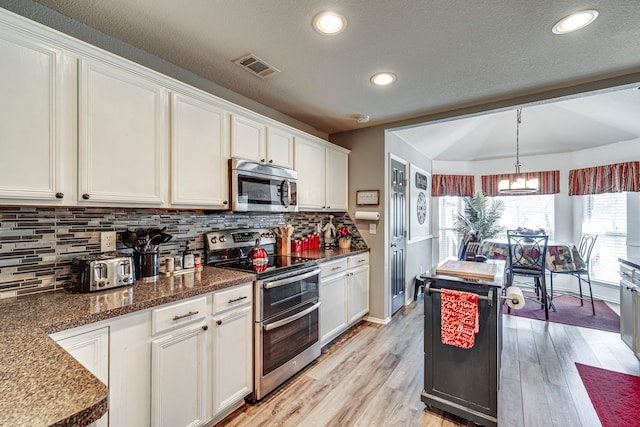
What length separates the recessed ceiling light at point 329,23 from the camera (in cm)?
161

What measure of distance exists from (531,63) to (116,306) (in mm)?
3044

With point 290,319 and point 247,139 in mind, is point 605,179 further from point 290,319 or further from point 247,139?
point 247,139

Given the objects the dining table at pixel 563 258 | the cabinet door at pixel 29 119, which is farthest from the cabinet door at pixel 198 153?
the dining table at pixel 563 258

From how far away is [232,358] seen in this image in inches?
73.0

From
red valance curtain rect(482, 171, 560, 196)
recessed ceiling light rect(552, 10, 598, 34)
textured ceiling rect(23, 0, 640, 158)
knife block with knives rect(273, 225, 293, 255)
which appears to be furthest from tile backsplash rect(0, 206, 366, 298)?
red valance curtain rect(482, 171, 560, 196)

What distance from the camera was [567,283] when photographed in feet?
15.9

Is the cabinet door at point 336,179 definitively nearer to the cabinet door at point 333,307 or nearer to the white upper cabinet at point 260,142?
the white upper cabinet at point 260,142

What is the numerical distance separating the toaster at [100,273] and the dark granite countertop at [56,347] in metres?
0.05

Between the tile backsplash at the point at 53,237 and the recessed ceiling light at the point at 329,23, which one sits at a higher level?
the recessed ceiling light at the point at 329,23

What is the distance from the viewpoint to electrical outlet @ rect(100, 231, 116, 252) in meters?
1.78

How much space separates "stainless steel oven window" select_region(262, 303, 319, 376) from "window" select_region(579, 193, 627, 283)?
4823 mm

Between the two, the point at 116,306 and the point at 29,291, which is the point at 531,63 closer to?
the point at 116,306

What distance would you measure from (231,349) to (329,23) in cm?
211

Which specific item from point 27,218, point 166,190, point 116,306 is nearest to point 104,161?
point 166,190
